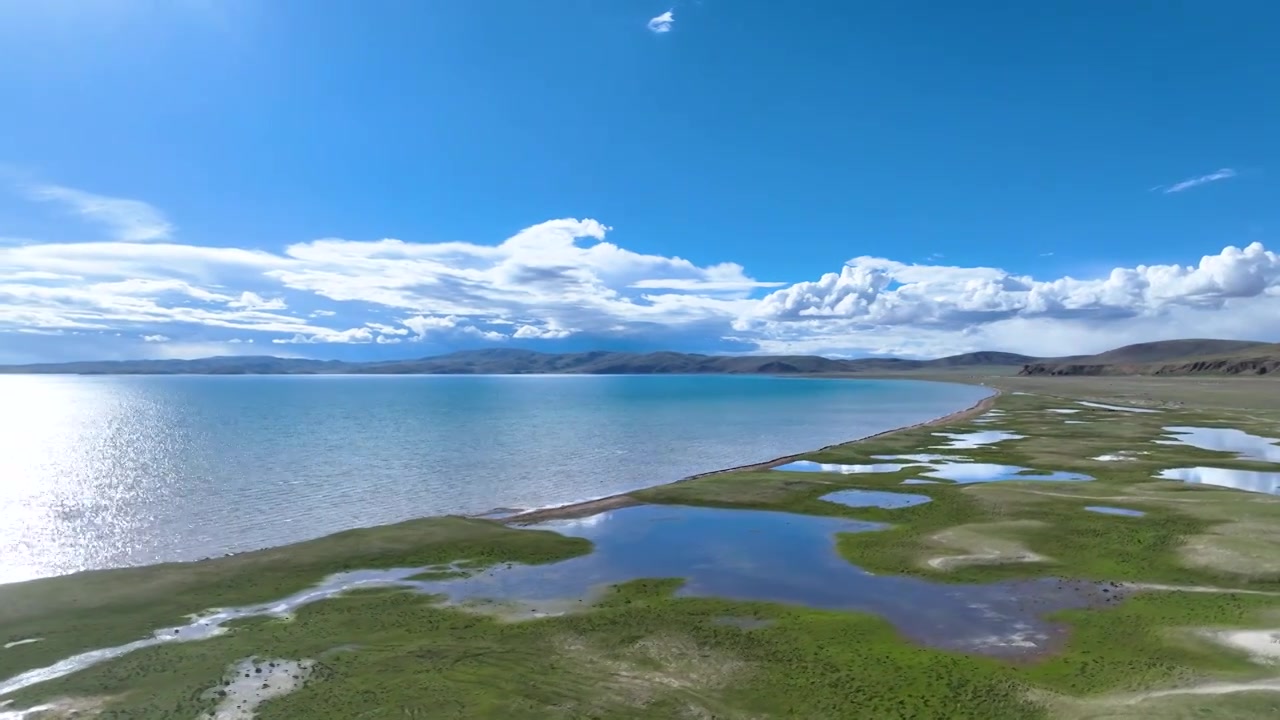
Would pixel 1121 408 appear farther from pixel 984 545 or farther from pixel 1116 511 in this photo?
pixel 984 545

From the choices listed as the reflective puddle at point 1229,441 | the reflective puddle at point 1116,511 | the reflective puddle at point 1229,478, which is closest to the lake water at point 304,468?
the reflective puddle at point 1116,511

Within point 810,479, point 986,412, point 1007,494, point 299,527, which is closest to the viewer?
point 299,527

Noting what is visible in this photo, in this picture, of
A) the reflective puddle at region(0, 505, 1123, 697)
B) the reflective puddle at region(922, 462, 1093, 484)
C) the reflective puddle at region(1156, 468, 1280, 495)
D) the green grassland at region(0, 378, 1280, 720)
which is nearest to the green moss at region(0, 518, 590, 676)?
the green grassland at region(0, 378, 1280, 720)

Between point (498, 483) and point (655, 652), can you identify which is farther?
point (498, 483)

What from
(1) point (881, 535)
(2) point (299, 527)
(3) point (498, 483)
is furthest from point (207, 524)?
(1) point (881, 535)

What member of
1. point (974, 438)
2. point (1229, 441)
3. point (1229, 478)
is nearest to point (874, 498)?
point (1229, 478)

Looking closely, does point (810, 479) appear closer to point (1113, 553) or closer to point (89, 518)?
point (1113, 553)
